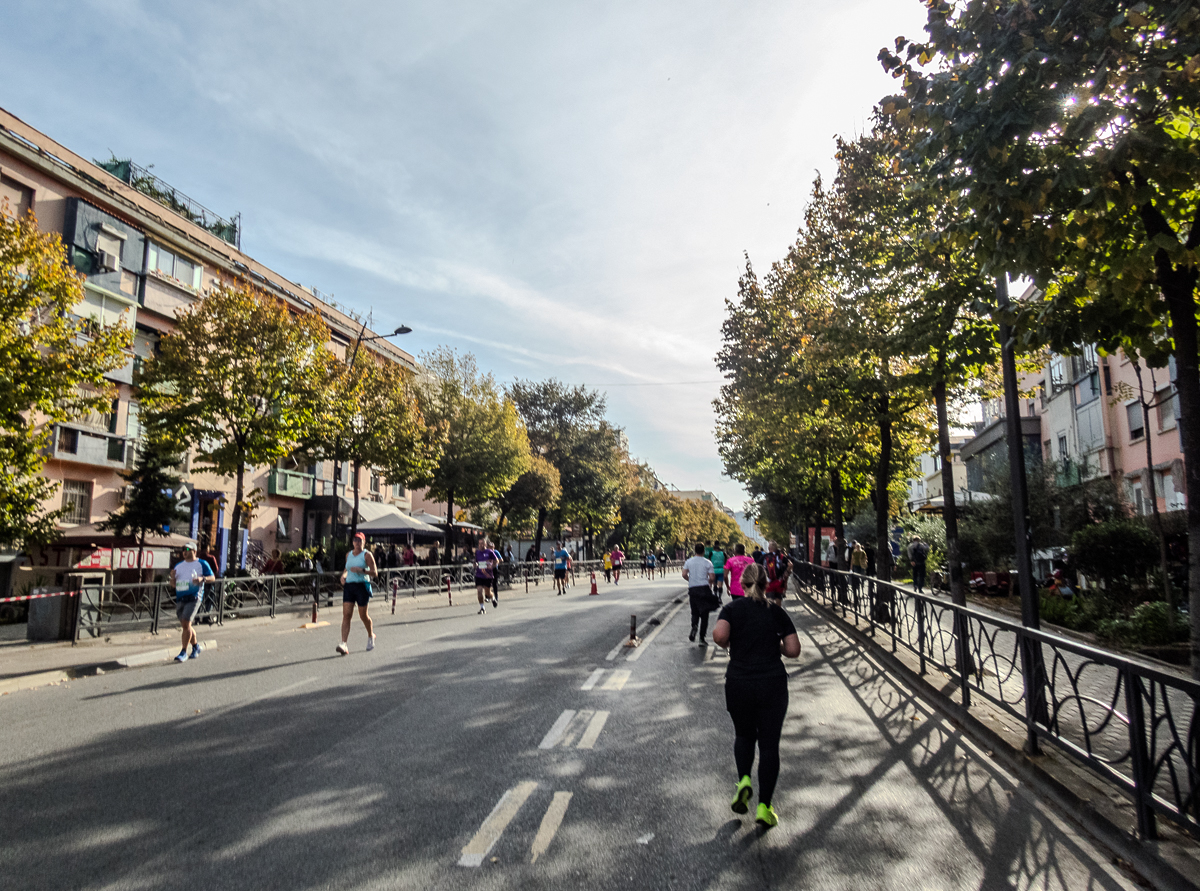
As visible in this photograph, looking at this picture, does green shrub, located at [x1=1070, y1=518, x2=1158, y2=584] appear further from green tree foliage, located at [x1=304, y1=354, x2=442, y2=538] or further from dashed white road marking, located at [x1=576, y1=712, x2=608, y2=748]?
green tree foliage, located at [x1=304, y1=354, x2=442, y2=538]

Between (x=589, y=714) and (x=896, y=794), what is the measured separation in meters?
3.11

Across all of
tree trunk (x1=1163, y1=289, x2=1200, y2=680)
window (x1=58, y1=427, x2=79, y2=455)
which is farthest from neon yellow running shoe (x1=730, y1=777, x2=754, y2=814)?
window (x1=58, y1=427, x2=79, y2=455)

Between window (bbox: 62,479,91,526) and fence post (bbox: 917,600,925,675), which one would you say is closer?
fence post (bbox: 917,600,925,675)

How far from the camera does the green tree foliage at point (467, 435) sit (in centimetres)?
3344

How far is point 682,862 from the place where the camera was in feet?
13.6

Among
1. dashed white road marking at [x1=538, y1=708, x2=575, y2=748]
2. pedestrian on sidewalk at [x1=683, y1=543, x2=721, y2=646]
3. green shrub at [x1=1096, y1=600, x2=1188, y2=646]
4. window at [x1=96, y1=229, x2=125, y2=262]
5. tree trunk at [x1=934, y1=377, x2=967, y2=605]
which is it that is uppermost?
window at [x1=96, y1=229, x2=125, y2=262]

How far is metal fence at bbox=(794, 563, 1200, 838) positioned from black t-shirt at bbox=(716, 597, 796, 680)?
1943mm

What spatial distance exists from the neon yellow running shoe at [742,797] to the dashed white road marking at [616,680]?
4265mm

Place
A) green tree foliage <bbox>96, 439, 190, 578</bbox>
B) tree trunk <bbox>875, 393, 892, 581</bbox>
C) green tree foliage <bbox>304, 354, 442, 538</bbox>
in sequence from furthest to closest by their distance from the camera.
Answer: green tree foliage <bbox>304, 354, 442, 538</bbox>
green tree foliage <bbox>96, 439, 190, 578</bbox>
tree trunk <bbox>875, 393, 892, 581</bbox>

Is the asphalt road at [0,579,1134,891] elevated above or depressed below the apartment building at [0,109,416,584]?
below

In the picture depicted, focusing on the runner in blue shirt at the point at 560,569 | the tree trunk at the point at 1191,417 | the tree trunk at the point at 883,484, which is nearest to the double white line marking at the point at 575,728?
the tree trunk at the point at 1191,417

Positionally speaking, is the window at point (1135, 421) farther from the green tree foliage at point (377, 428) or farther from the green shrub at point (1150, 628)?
the green tree foliage at point (377, 428)

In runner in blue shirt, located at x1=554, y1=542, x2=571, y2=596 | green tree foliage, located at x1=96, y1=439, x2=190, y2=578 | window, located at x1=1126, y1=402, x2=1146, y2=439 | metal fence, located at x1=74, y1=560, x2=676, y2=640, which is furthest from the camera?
runner in blue shirt, located at x1=554, y1=542, x2=571, y2=596

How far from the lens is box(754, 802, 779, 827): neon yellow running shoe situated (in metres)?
4.68
